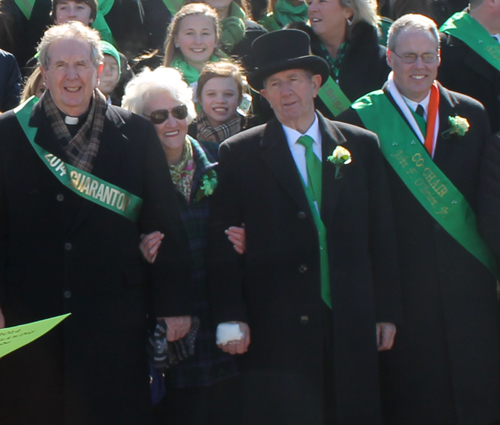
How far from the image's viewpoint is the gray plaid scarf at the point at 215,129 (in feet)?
14.9

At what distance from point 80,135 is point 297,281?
1.26 metres

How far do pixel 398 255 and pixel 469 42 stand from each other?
1639 millimetres

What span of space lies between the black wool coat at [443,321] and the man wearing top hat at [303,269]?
27cm

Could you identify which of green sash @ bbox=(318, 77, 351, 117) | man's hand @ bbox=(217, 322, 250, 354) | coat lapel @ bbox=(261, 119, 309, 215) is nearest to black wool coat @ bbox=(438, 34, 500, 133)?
green sash @ bbox=(318, 77, 351, 117)

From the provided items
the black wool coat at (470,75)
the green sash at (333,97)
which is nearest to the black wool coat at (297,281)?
the green sash at (333,97)

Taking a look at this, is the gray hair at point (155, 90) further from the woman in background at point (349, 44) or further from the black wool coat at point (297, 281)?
the woman in background at point (349, 44)

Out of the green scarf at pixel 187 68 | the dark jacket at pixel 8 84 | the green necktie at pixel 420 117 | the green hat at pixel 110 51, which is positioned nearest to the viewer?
the green necktie at pixel 420 117

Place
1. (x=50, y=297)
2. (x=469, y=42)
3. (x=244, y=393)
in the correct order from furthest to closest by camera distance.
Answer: (x=469, y=42) < (x=244, y=393) < (x=50, y=297)

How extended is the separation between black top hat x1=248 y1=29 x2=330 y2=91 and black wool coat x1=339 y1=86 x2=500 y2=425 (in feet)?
2.56

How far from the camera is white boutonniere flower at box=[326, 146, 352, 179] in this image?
3.57 metres

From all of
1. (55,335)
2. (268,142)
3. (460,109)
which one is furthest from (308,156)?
(55,335)

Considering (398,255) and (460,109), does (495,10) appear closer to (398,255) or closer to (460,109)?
(460,109)

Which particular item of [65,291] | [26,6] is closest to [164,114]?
[65,291]

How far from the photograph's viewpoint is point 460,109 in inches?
158
